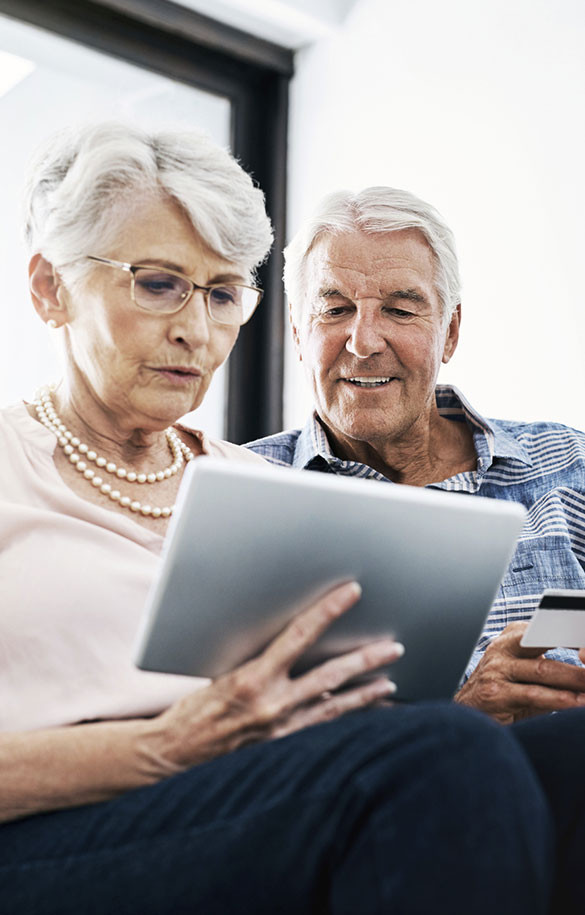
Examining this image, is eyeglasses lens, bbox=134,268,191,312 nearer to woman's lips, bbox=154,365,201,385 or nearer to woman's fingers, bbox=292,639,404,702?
woman's lips, bbox=154,365,201,385

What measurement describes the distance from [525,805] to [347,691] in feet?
0.83

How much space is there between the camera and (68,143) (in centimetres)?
112

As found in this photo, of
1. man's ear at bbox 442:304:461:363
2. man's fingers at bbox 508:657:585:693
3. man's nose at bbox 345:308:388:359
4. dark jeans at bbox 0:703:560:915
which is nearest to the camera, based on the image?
dark jeans at bbox 0:703:560:915

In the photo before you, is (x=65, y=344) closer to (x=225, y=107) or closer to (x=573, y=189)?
(x=573, y=189)

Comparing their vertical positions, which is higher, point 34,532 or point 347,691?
point 34,532

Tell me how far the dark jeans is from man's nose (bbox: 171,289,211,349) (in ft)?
1.65

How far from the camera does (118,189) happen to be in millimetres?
1091

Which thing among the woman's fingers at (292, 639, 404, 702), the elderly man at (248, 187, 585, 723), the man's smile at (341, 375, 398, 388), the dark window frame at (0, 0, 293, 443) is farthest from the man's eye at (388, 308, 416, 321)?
the dark window frame at (0, 0, 293, 443)

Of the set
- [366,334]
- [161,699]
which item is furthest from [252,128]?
[161,699]

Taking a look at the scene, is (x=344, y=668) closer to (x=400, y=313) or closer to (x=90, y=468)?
(x=90, y=468)

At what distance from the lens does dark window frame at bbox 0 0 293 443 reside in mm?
2580

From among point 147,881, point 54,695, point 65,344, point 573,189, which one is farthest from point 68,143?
point 573,189

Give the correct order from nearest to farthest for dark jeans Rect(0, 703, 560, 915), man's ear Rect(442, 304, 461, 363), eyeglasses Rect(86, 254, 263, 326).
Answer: dark jeans Rect(0, 703, 560, 915) → eyeglasses Rect(86, 254, 263, 326) → man's ear Rect(442, 304, 461, 363)

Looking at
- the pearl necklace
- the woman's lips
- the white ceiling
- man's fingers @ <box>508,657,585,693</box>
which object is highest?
the white ceiling
